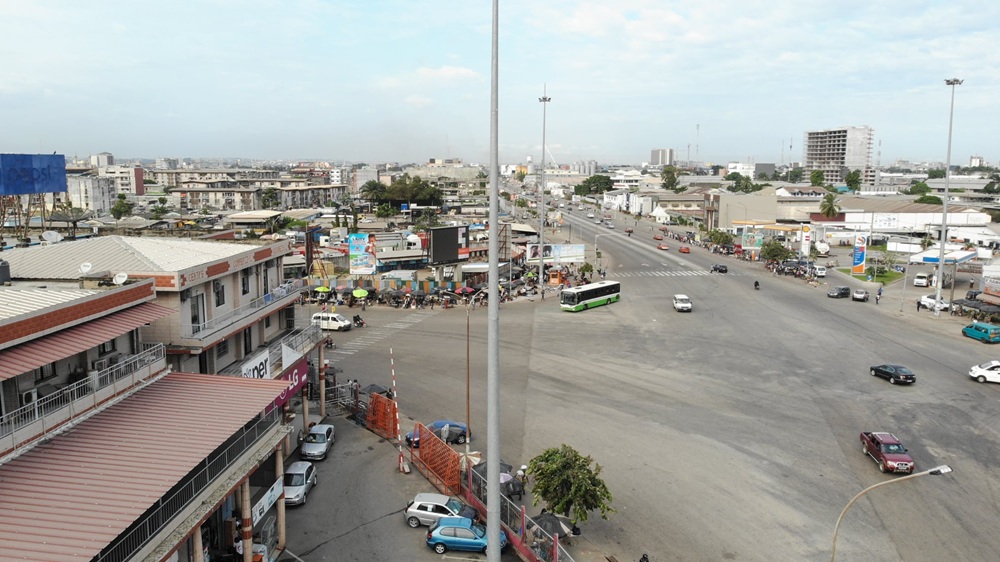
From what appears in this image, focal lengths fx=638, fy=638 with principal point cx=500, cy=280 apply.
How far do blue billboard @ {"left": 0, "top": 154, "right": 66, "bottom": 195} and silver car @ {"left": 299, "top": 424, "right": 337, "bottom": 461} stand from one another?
632 inches

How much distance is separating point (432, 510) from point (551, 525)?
3262 millimetres

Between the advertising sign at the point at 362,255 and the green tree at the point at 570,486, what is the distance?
34.7 meters

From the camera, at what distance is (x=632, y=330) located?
40.2 metres

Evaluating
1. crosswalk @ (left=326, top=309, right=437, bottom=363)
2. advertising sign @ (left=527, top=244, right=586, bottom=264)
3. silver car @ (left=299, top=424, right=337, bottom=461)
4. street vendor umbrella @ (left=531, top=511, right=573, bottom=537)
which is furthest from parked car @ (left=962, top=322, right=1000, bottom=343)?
silver car @ (left=299, top=424, right=337, bottom=461)

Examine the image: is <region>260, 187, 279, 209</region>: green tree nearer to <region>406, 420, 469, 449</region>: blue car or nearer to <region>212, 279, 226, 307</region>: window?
<region>212, 279, 226, 307</region>: window

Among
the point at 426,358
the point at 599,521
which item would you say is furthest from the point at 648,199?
the point at 599,521

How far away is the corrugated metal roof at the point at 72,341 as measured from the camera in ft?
37.8

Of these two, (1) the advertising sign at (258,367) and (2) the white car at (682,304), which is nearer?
(1) the advertising sign at (258,367)

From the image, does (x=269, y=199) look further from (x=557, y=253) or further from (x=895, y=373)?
(x=895, y=373)

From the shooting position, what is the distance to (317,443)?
71.2 feet

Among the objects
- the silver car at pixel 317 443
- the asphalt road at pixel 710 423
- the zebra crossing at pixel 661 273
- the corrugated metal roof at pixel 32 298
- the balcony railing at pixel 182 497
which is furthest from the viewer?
the zebra crossing at pixel 661 273

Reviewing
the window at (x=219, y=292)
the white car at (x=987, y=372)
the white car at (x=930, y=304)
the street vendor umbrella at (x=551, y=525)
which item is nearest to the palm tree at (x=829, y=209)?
the white car at (x=930, y=304)

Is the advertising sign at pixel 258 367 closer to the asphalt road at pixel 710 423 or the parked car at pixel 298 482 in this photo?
the parked car at pixel 298 482

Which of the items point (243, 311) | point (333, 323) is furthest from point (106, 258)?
point (333, 323)
